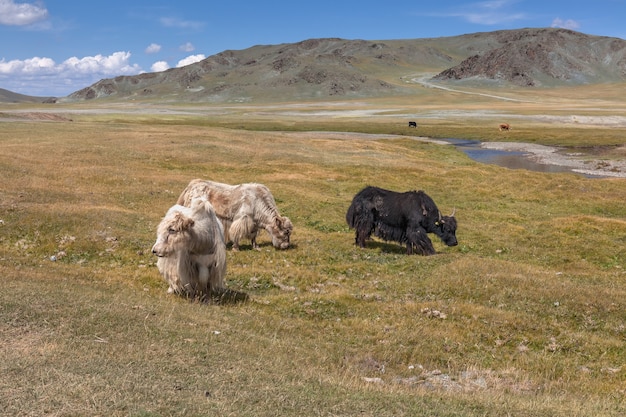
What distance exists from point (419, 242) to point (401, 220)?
1050 mm

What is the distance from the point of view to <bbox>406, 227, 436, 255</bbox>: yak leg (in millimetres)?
19922

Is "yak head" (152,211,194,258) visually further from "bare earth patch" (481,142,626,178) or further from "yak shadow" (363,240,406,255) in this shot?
"bare earth patch" (481,142,626,178)

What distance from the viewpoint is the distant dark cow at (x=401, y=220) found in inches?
789

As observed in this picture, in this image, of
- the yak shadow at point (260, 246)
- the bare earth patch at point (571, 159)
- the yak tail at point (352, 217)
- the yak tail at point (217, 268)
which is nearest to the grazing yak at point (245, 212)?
the yak shadow at point (260, 246)

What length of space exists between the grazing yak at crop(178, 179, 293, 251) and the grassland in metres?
0.79

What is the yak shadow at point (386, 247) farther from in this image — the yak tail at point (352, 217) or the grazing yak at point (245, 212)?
the grazing yak at point (245, 212)

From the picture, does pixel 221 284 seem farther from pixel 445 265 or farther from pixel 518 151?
pixel 518 151

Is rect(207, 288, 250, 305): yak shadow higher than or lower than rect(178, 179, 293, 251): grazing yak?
lower

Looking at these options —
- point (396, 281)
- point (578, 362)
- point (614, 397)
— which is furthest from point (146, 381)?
A: point (396, 281)

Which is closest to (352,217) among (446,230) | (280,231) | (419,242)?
(419,242)

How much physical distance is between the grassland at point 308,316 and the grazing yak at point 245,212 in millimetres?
790

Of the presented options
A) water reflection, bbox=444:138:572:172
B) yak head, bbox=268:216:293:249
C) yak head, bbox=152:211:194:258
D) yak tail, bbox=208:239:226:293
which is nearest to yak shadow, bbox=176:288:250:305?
yak tail, bbox=208:239:226:293

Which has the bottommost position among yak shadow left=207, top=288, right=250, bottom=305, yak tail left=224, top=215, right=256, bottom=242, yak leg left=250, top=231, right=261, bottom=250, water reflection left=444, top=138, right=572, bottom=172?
yak shadow left=207, top=288, right=250, bottom=305

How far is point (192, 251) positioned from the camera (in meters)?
12.7
